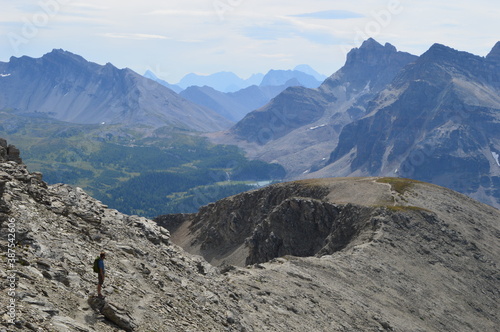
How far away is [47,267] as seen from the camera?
30125mm

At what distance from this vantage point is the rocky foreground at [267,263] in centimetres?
3009

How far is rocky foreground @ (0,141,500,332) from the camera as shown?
30.1 m

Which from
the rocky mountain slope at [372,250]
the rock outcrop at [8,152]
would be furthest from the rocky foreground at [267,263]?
the rocky mountain slope at [372,250]

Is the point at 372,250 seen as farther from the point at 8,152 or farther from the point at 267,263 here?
the point at 8,152

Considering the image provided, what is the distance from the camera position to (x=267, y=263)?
71.4 m

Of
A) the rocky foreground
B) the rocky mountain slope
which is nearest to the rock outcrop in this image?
the rocky foreground

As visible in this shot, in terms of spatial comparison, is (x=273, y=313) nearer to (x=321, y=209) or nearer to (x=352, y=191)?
(x=321, y=209)

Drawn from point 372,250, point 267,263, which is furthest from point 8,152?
point 372,250

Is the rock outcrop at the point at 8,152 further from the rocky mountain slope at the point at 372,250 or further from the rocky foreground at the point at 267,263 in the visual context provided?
the rocky mountain slope at the point at 372,250

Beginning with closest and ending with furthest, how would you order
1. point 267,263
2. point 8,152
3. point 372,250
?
point 8,152 → point 267,263 → point 372,250

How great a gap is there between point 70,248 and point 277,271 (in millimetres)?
35444

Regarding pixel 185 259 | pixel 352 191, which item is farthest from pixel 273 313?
pixel 352 191

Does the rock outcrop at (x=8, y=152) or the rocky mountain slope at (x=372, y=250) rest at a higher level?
the rock outcrop at (x=8, y=152)

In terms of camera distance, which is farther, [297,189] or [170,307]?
[297,189]
